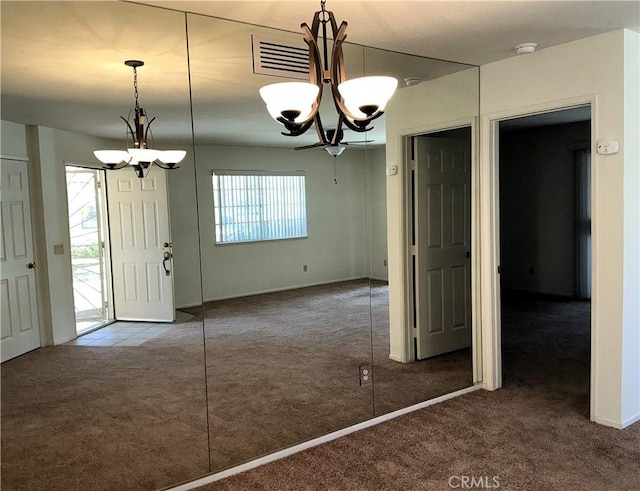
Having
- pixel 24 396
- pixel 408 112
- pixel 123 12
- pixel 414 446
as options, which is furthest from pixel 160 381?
pixel 408 112

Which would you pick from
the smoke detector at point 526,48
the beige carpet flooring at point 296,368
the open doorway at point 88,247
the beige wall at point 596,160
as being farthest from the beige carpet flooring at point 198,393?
the smoke detector at point 526,48

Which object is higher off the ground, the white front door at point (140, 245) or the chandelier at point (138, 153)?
the chandelier at point (138, 153)

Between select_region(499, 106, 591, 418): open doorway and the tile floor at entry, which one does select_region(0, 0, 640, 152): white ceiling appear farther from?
select_region(499, 106, 591, 418): open doorway

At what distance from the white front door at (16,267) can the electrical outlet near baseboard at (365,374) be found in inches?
76.2

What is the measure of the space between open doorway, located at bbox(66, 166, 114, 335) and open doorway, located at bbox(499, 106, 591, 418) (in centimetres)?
408

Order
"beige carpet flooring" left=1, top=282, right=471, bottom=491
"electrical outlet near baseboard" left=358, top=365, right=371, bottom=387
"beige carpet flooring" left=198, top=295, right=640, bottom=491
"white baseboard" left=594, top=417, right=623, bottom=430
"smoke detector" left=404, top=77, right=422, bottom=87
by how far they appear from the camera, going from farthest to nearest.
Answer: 1. "smoke detector" left=404, top=77, right=422, bottom=87
2. "electrical outlet near baseboard" left=358, top=365, right=371, bottom=387
3. "white baseboard" left=594, top=417, right=623, bottom=430
4. "beige carpet flooring" left=198, top=295, right=640, bottom=491
5. "beige carpet flooring" left=1, top=282, right=471, bottom=491

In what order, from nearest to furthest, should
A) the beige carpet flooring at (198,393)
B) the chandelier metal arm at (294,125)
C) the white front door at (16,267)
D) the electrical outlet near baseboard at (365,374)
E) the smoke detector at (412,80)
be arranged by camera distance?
the chandelier metal arm at (294,125)
the white front door at (16,267)
the beige carpet flooring at (198,393)
the electrical outlet near baseboard at (365,374)
the smoke detector at (412,80)

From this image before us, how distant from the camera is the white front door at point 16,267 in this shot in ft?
7.38

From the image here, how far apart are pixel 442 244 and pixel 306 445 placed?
6.20ft

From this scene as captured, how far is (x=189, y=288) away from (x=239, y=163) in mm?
722

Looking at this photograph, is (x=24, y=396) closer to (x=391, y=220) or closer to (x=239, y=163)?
(x=239, y=163)

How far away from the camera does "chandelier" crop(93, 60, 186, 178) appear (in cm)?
250

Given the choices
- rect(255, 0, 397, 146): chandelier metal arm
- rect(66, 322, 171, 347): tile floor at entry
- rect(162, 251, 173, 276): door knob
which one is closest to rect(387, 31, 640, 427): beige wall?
rect(255, 0, 397, 146): chandelier metal arm

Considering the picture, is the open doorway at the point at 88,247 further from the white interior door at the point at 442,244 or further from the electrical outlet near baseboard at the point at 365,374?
the white interior door at the point at 442,244
